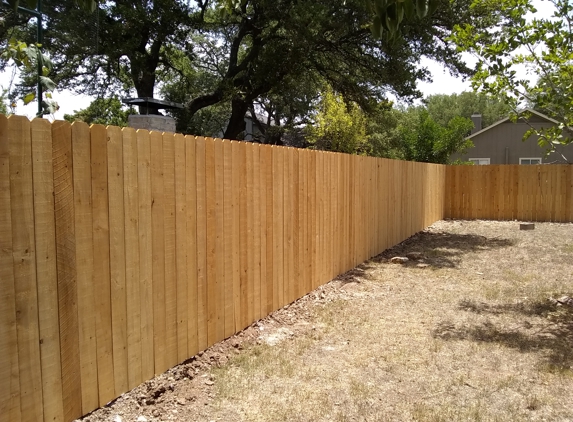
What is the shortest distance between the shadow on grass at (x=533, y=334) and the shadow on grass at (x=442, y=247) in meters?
2.69

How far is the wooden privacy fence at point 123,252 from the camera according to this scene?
2.49 meters

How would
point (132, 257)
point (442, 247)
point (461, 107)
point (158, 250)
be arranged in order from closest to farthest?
point (132, 257)
point (158, 250)
point (442, 247)
point (461, 107)

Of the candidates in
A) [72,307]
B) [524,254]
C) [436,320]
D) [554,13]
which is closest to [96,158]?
[72,307]

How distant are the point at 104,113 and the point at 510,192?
16411 mm

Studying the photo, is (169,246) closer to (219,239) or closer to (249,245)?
(219,239)

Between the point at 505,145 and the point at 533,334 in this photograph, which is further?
the point at 505,145

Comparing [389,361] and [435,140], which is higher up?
[435,140]

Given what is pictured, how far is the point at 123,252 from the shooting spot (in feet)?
10.3

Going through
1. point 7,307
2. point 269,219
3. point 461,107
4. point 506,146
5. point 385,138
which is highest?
point 461,107

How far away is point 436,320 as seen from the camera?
5438mm

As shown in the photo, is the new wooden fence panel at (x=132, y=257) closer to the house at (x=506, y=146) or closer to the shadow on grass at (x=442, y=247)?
the shadow on grass at (x=442, y=247)

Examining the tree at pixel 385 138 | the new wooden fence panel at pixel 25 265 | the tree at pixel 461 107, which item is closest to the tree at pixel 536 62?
the new wooden fence panel at pixel 25 265

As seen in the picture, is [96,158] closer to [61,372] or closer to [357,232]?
[61,372]

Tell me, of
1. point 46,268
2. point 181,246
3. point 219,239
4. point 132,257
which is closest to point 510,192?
point 219,239
